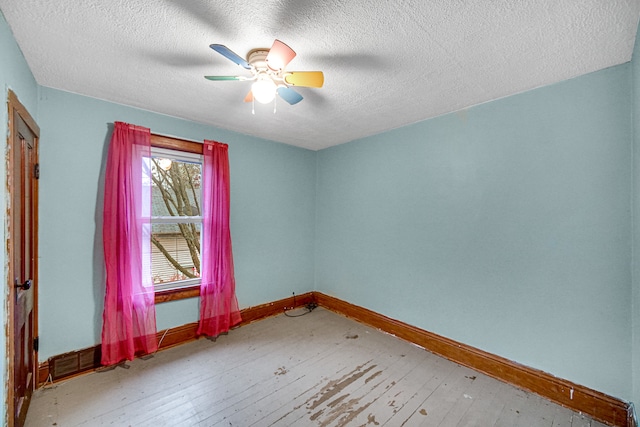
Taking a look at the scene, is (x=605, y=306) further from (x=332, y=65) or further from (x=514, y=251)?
(x=332, y=65)

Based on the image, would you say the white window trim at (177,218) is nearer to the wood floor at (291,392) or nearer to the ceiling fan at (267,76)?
the wood floor at (291,392)

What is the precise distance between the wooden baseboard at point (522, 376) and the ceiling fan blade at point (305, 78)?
8.57 ft

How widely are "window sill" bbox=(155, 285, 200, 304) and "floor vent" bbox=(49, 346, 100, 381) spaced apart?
1.96ft

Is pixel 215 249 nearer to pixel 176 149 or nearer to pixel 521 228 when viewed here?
pixel 176 149

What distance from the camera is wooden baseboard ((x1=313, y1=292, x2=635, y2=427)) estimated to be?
5.76 ft

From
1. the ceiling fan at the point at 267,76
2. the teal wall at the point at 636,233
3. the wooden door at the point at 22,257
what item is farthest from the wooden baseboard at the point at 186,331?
the teal wall at the point at 636,233

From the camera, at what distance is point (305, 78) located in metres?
1.61

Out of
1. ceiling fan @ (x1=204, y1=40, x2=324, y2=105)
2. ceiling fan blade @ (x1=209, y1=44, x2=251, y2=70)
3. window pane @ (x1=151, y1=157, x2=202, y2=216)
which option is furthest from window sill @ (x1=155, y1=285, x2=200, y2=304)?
ceiling fan blade @ (x1=209, y1=44, x2=251, y2=70)

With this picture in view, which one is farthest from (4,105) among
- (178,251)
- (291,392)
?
(291,392)

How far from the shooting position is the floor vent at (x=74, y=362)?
2123 millimetres

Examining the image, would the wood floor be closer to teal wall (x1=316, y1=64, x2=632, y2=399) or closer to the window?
teal wall (x1=316, y1=64, x2=632, y2=399)

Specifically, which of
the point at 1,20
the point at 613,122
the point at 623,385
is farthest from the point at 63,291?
the point at 613,122

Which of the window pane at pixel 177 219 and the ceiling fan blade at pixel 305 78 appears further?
the window pane at pixel 177 219

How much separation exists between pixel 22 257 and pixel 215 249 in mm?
1452
